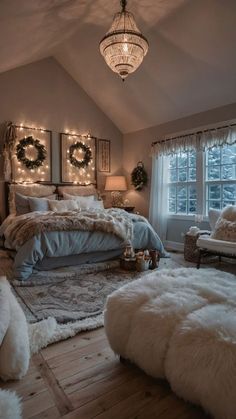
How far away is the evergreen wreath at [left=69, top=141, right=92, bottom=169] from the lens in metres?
5.56

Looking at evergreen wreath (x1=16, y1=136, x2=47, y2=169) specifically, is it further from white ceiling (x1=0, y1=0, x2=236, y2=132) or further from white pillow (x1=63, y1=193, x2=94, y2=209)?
white ceiling (x1=0, y1=0, x2=236, y2=132)

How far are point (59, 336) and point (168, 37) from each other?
12.4ft

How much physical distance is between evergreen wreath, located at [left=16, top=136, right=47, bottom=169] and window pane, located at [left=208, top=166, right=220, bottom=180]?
2992 mm

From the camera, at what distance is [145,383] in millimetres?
1485

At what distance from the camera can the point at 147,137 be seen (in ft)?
18.4

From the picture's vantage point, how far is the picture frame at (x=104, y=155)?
5977mm

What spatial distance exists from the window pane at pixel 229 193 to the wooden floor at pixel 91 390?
127 inches

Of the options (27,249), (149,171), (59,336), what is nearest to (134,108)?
(149,171)

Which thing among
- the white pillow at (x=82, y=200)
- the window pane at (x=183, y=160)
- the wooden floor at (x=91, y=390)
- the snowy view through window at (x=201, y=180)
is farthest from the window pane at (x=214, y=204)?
the wooden floor at (x=91, y=390)

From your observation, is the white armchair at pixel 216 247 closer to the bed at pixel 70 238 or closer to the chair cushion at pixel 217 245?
the chair cushion at pixel 217 245

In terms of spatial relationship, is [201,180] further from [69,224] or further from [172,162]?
[69,224]

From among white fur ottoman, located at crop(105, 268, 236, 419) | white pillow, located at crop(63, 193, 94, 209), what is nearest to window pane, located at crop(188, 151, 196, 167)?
white pillow, located at crop(63, 193, 94, 209)

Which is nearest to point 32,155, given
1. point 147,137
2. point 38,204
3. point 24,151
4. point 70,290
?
point 24,151

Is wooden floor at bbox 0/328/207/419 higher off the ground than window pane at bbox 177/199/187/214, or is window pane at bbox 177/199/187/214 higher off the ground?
window pane at bbox 177/199/187/214
